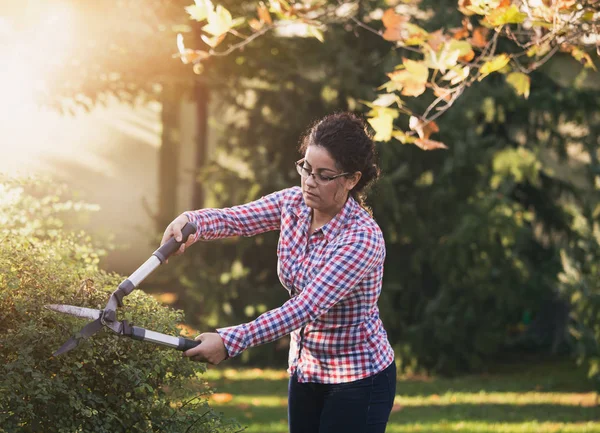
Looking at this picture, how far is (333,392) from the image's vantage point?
333 cm

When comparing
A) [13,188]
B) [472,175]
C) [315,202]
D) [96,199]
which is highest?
[315,202]

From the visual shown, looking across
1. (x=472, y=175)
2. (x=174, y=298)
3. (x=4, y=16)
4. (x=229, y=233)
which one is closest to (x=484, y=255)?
(x=472, y=175)

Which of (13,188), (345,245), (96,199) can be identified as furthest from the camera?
(96,199)

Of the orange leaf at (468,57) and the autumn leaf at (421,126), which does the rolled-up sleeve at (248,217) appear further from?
the orange leaf at (468,57)

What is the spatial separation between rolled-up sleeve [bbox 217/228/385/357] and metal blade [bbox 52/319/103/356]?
40 cm

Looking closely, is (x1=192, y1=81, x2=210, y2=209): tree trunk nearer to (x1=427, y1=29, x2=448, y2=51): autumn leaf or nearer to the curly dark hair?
(x1=427, y1=29, x2=448, y2=51): autumn leaf

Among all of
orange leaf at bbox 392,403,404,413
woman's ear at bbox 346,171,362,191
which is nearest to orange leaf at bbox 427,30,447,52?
woman's ear at bbox 346,171,362,191

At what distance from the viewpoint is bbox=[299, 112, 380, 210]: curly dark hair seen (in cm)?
335

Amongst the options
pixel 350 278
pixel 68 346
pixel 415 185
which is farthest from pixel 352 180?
pixel 415 185

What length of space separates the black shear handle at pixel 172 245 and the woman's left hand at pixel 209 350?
0.40 metres

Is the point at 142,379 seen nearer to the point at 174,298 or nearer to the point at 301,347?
the point at 301,347

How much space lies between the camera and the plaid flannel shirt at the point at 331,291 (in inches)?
122

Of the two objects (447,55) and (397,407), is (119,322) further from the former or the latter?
(397,407)

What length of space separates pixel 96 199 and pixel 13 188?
32.3 ft
